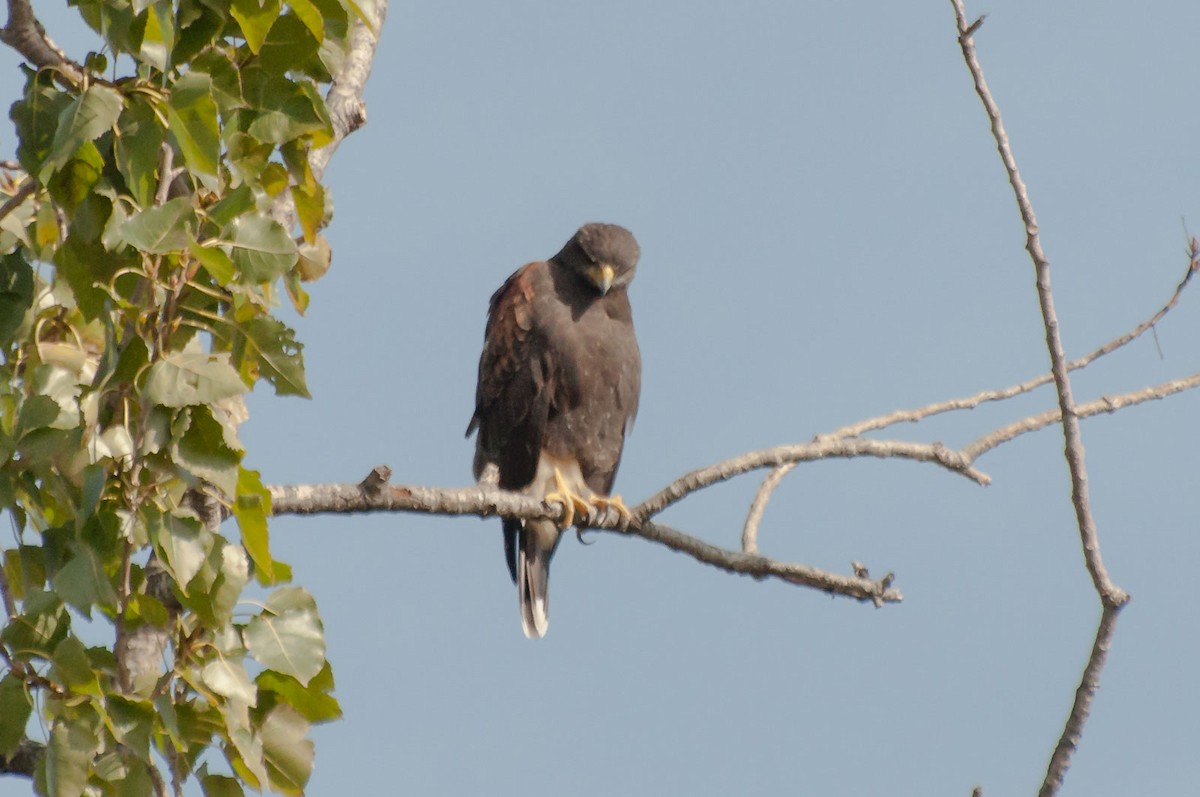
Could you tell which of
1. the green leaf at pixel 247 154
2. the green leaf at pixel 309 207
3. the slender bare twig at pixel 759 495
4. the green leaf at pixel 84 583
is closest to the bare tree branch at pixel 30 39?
the green leaf at pixel 247 154

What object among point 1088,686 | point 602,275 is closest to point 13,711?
point 1088,686

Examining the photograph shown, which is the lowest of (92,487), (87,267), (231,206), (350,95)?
(92,487)

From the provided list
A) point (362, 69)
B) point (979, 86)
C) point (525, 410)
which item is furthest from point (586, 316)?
point (979, 86)

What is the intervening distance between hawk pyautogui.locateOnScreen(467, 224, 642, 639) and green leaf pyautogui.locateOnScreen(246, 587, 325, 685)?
11.2ft

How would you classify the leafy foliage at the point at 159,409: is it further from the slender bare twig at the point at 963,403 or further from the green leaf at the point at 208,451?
the slender bare twig at the point at 963,403

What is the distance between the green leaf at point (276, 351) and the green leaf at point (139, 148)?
0.23m

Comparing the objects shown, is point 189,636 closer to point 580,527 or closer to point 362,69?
point 362,69

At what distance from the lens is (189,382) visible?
181 cm

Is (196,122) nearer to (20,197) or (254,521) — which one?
(20,197)

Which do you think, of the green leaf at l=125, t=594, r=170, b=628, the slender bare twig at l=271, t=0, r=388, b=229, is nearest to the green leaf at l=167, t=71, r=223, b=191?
the green leaf at l=125, t=594, r=170, b=628

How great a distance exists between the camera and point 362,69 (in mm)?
3467

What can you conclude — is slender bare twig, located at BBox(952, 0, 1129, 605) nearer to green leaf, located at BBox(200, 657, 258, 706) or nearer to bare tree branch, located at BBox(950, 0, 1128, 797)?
bare tree branch, located at BBox(950, 0, 1128, 797)

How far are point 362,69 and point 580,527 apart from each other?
88.6 inches

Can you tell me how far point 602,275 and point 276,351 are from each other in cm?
386
